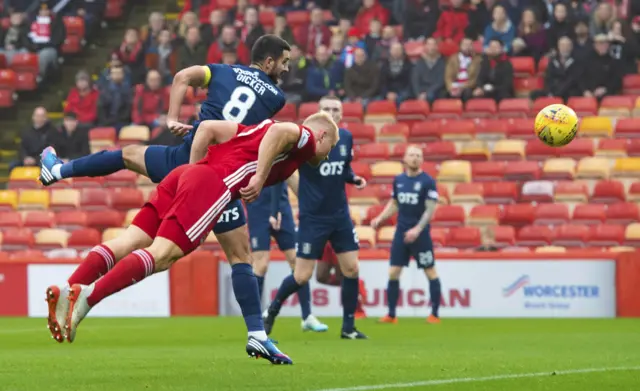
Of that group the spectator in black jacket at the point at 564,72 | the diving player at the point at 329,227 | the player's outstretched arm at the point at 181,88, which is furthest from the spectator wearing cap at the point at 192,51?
the player's outstretched arm at the point at 181,88

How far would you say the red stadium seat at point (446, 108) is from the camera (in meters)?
21.8

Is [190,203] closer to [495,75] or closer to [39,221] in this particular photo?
[495,75]

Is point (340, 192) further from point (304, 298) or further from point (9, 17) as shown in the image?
point (9, 17)

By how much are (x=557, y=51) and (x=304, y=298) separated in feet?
27.9

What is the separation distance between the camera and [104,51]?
2752 cm

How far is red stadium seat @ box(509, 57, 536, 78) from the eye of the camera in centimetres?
2222

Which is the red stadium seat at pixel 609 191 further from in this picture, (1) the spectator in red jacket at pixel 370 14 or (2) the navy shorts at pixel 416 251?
(1) the spectator in red jacket at pixel 370 14

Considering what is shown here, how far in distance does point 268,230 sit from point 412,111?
7.67 metres

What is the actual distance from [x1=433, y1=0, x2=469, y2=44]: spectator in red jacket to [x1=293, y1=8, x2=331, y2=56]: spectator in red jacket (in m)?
2.10

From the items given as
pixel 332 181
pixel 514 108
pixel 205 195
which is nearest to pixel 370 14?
pixel 514 108

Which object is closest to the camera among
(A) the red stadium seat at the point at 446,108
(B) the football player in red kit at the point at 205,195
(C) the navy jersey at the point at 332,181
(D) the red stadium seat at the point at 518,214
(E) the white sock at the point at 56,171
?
(B) the football player in red kit at the point at 205,195

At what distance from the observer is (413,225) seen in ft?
54.5

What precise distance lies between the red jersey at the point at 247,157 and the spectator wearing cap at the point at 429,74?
44.7ft

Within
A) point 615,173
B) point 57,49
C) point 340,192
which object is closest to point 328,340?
point 340,192
